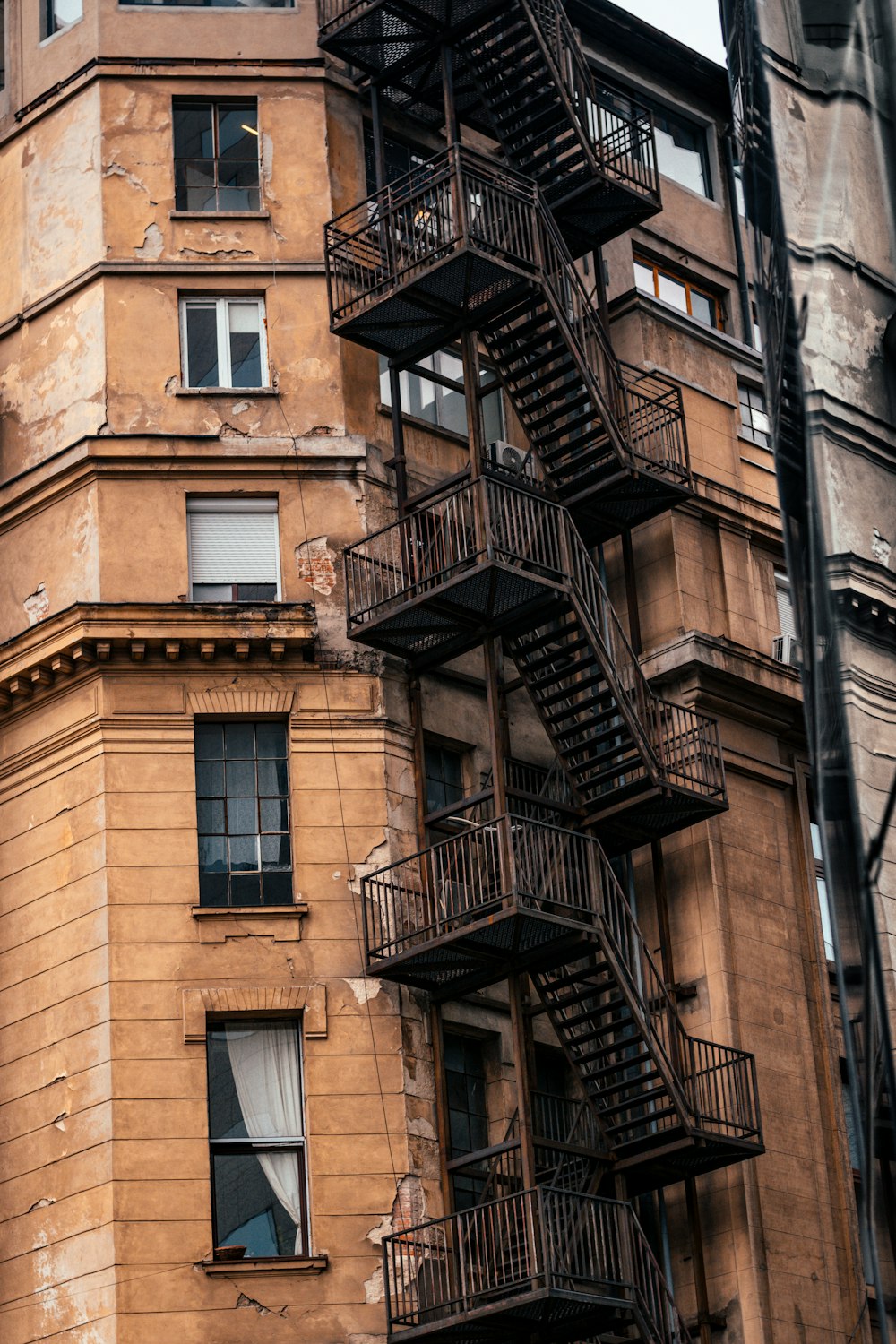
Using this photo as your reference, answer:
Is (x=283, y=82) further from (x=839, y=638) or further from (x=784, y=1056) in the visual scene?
(x=839, y=638)

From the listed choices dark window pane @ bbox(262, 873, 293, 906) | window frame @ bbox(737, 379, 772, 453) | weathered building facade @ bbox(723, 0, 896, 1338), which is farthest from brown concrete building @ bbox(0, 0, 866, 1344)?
weathered building facade @ bbox(723, 0, 896, 1338)

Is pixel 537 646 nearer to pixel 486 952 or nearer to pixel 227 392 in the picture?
pixel 486 952

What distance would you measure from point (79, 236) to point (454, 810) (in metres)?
9.55

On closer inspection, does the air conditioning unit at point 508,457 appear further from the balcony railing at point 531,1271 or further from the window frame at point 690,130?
the balcony railing at point 531,1271

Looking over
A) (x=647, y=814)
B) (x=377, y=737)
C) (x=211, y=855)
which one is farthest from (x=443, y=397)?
(x=211, y=855)

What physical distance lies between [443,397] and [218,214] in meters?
3.90

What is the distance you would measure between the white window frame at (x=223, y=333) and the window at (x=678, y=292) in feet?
23.9

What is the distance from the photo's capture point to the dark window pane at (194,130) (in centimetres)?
2909

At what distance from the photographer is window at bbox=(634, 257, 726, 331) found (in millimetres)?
33656

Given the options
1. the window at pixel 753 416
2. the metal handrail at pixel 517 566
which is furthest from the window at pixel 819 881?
the window at pixel 753 416

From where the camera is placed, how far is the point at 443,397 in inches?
1161

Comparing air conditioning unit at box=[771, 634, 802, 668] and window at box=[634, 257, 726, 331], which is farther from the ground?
window at box=[634, 257, 726, 331]

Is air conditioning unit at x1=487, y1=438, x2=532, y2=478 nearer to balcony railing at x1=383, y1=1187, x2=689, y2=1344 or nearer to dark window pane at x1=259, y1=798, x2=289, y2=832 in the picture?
dark window pane at x1=259, y1=798, x2=289, y2=832

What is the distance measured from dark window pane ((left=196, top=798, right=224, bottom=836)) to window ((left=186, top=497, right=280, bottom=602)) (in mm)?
2721
